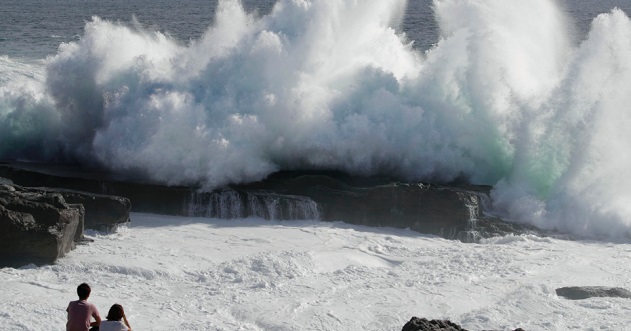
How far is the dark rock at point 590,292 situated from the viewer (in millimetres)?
14953

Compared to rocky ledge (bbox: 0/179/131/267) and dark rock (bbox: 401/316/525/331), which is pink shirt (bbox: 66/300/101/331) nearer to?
dark rock (bbox: 401/316/525/331)

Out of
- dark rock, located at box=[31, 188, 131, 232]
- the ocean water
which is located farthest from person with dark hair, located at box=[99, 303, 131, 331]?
dark rock, located at box=[31, 188, 131, 232]

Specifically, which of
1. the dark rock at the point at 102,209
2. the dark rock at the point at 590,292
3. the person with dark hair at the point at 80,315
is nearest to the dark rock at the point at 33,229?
the dark rock at the point at 102,209

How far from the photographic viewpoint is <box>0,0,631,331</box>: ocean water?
14539 mm

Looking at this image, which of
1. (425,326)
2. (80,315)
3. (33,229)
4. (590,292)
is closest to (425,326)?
(425,326)

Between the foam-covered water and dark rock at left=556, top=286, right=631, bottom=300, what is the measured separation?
4.26 meters

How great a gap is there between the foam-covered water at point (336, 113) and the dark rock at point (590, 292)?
426cm

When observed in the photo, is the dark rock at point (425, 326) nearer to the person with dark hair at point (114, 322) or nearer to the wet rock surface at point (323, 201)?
the person with dark hair at point (114, 322)

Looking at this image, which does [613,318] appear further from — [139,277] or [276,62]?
[276,62]

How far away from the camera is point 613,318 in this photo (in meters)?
14.0

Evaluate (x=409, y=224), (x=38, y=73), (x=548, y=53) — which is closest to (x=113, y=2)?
(x=38, y=73)

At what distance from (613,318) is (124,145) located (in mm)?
11303

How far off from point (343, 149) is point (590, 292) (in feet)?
26.0

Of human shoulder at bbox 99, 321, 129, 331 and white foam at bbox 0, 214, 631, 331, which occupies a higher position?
white foam at bbox 0, 214, 631, 331
